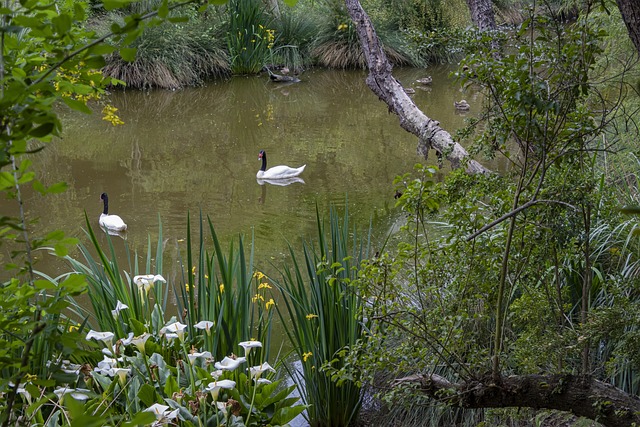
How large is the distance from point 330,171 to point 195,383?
17.8ft

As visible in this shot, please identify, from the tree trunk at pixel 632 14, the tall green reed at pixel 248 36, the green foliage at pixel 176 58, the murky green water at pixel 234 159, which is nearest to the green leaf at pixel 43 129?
the tree trunk at pixel 632 14

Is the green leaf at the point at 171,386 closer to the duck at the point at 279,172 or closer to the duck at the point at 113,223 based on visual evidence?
the duck at the point at 113,223

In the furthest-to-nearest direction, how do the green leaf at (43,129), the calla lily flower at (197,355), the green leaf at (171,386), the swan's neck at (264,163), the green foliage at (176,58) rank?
the green foliage at (176,58) → the swan's neck at (264,163) → the green leaf at (171,386) → the calla lily flower at (197,355) → the green leaf at (43,129)

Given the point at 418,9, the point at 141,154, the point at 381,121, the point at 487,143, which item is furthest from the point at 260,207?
the point at 418,9

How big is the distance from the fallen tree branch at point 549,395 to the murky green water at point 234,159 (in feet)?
7.24

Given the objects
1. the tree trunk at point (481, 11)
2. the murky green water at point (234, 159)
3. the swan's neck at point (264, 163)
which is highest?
the tree trunk at point (481, 11)

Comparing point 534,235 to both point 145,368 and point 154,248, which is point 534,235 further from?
point 154,248

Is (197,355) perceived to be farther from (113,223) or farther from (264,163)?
(264,163)

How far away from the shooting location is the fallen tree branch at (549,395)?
191 centimetres

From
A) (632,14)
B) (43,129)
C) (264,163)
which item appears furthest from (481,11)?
(43,129)

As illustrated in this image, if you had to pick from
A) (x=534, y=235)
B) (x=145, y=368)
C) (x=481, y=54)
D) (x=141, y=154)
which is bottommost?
(x=141, y=154)

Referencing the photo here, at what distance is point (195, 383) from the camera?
8.02ft

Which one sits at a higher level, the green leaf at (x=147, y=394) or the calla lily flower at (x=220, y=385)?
the calla lily flower at (x=220, y=385)

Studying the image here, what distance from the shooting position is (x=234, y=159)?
327 inches
